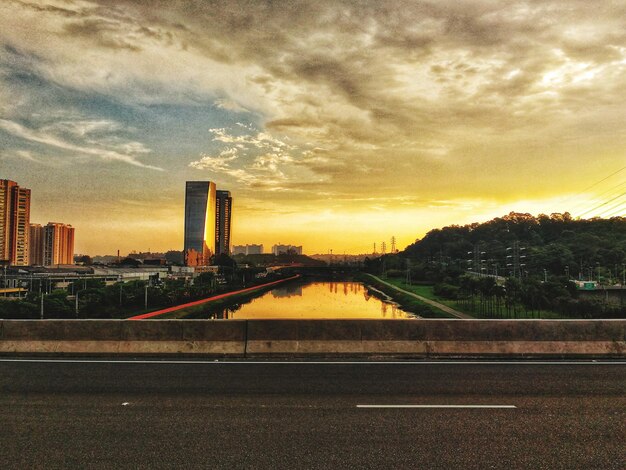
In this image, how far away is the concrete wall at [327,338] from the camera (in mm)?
12648

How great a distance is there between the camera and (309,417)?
7.61 metres

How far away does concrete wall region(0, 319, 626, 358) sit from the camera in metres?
12.6

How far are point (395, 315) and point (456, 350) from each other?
68.4 m

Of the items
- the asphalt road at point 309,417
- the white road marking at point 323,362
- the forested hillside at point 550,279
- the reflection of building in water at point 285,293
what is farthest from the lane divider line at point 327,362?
the reflection of building in water at point 285,293

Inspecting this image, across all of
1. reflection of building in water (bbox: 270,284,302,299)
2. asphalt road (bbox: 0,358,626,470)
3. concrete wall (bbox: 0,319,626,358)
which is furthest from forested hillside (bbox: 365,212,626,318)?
asphalt road (bbox: 0,358,626,470)

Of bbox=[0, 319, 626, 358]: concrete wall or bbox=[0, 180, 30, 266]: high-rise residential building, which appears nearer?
bbox=[0, 319, 626, 358]: concrete wall

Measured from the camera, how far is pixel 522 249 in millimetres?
188250

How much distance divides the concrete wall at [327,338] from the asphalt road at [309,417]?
126cm

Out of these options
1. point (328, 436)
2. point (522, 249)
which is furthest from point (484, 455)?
point (522, 249)

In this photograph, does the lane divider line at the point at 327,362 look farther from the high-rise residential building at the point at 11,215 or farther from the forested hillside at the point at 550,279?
the high-rise residential building at the point at 11,215

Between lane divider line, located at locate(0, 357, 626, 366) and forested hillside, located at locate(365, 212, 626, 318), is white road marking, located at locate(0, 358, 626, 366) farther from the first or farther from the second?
forested hillside, located at locate(365, 212, 626, 318)

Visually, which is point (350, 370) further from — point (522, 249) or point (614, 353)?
point (522, 249)

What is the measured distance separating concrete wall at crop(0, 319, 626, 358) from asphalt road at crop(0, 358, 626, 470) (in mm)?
1265

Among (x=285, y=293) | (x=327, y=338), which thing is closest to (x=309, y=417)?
(x=327, y=338)
